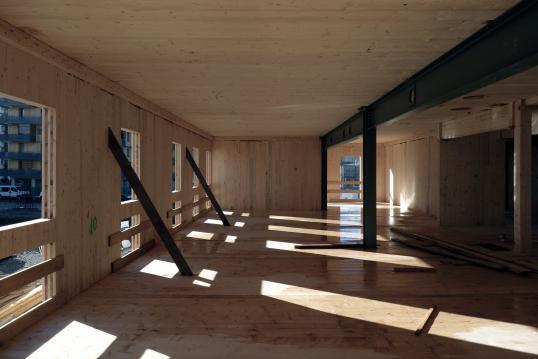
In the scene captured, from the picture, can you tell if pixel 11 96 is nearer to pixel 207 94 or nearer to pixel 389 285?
pixel 207 94

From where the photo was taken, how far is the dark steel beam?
3.16 meters

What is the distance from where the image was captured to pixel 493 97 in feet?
24.6

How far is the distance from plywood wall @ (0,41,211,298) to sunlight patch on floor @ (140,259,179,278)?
59 cm

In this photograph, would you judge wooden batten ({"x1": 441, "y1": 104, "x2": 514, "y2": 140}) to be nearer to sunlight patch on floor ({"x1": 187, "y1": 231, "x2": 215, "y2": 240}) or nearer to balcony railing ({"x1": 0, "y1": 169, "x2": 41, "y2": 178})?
sunlight patch on floor ({"x1": 187, "y1": 231, "x2": 215, "y2": 240})

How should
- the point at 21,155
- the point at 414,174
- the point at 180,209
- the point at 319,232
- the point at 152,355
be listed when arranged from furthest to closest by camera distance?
the point at 21,155
the point at 414,174
the point at 180,209
the point at 319,232
the point at 152,355

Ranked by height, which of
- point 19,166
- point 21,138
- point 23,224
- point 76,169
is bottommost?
point 23,224

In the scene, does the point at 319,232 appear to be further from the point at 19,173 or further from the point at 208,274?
the point at 19,173

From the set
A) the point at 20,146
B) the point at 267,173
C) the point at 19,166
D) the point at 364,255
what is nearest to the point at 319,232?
the point at 364,255

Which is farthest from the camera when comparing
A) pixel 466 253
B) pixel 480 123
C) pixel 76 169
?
pixel 480 123

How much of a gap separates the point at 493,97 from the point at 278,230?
586 cm

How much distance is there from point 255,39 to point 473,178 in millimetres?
10048

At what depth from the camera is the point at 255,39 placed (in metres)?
4.25

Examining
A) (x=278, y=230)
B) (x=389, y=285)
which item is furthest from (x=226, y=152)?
(x=389, y=285)

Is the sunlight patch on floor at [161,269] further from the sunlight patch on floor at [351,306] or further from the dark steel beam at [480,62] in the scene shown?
the dark steel beam at [480,62]
